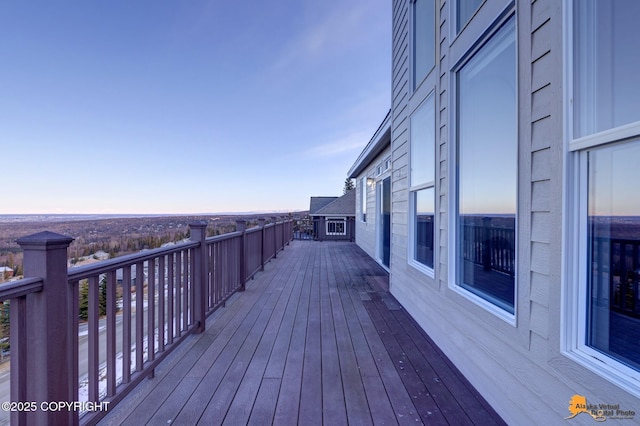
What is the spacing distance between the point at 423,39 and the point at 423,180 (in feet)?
5.05

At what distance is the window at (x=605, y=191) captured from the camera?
0.96 meters

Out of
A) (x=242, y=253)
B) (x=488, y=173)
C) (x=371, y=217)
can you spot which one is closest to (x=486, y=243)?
(x=488, y=173)

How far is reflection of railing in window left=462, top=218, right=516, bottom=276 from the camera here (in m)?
1.60

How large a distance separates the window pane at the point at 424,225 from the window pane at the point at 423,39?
4.12ft

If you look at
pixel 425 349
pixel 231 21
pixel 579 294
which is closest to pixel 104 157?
pixel 231 21

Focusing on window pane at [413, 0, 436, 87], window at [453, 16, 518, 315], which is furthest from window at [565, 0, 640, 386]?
window pane at [413, 0, 436, 87]

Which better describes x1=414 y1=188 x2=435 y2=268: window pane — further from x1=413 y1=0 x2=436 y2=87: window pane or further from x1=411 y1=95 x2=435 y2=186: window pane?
x1=413 y1=0 x2=436 y2=87: window pane

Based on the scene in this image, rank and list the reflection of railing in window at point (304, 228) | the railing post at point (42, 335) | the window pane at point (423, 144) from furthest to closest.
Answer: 1. the reflection of railing in window at point (304, 228)
2. the window pane at point (423, 144)
3. the railing post at point (42, 335)

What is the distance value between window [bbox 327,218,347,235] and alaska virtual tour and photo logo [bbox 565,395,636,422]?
10963 millimetres

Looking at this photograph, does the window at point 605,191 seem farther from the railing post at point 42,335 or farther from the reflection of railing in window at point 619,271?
the railing post at point 42,335

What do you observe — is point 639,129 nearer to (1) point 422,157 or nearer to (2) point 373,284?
(1) point 422,157

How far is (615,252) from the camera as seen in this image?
1.01 meters

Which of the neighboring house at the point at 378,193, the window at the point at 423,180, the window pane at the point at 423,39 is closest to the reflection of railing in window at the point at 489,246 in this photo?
the window at the point at 423,180

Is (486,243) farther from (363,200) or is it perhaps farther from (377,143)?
(363,200)
